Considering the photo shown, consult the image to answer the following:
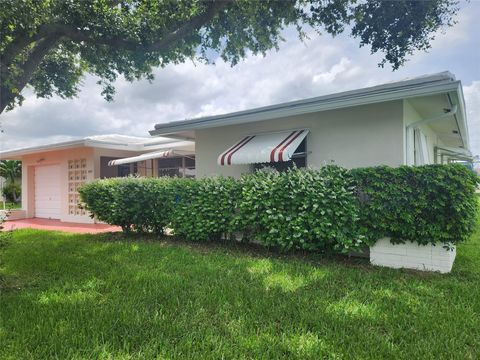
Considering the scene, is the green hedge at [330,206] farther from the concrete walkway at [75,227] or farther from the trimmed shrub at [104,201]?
the concrete walkway at [75,227]

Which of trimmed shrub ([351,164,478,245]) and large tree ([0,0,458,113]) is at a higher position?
large tree ([0,0,458,113])

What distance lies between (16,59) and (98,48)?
2569 millimetres

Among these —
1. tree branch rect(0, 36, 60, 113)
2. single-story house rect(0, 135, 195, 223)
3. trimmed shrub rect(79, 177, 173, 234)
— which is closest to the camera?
tree branch rect(0, 36, 60, 113)

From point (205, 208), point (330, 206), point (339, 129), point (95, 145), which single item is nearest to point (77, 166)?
point (95, 145)

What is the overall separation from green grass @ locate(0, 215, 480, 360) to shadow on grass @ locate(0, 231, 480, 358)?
18mm

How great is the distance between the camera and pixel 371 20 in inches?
363

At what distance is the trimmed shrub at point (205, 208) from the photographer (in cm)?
938

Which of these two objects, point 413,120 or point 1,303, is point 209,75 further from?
point 1,303

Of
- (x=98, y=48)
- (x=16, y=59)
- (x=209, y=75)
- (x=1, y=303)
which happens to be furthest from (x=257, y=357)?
(x=209, y=75)

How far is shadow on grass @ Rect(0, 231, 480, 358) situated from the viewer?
3.93 meters

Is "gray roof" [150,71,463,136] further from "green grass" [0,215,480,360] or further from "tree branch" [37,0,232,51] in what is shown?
"green grass" [0,215,480,360]

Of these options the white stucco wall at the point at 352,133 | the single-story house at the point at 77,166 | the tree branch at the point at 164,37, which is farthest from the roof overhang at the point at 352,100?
the single-story house at the point at 77,166

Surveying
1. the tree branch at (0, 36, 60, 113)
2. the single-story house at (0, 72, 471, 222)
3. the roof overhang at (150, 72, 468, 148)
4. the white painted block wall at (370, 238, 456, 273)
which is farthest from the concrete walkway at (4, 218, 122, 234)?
the white painted block wall at (370, 238, 456, 273)

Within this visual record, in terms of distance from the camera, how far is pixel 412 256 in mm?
7402
